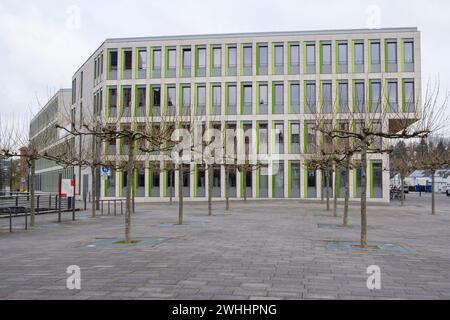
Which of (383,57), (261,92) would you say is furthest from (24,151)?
(383,57)

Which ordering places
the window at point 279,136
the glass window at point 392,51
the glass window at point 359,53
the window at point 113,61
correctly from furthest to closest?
the window at point 113,61, the window at point 279,136, the glass window at point 359,53, the glass window at point 392,51

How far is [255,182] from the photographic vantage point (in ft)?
139

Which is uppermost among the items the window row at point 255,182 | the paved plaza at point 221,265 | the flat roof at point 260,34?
the flat roof at point 260,34

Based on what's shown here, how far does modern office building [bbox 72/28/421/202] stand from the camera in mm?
40906

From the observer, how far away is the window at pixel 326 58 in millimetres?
41812

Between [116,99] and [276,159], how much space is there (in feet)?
49.9

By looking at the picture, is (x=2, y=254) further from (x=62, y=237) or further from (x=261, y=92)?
(x=261, y=92)

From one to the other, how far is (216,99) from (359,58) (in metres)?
12.9

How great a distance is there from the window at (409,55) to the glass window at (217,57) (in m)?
15.9

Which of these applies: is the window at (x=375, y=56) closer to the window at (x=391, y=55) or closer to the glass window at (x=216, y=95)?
the window at (x=391, y=55)

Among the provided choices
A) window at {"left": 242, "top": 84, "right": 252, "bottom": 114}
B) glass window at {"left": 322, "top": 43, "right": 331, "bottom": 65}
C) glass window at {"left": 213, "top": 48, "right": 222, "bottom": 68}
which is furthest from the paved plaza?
glass window at {"left": 213, "top": 48, "right": 222, "bottom": 68}

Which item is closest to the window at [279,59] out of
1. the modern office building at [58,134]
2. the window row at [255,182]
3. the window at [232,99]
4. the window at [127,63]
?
the window at [232,99]

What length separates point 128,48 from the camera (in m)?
43.7

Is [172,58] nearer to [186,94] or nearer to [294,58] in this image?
[186,94]
